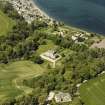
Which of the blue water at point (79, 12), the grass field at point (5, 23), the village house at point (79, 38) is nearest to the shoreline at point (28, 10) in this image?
the blue water at point (79, 12)

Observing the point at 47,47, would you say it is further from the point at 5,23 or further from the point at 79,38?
the point at 5,23

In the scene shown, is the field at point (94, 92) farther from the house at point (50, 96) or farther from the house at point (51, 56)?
the house at point (51, 56)

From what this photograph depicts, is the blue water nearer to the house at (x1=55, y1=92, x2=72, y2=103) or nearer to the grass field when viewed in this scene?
the grass field

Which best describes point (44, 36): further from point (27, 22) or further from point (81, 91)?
point (81, 91)

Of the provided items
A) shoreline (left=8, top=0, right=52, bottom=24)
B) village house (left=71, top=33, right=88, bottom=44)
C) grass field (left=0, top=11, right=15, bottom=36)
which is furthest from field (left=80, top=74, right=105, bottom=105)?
shoreline (left=8, top=0, right=52, bottom=24)

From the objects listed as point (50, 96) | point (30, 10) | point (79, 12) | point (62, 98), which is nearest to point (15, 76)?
point (50, 96)

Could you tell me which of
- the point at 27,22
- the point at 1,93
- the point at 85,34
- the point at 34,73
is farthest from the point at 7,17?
the point at 1,93
